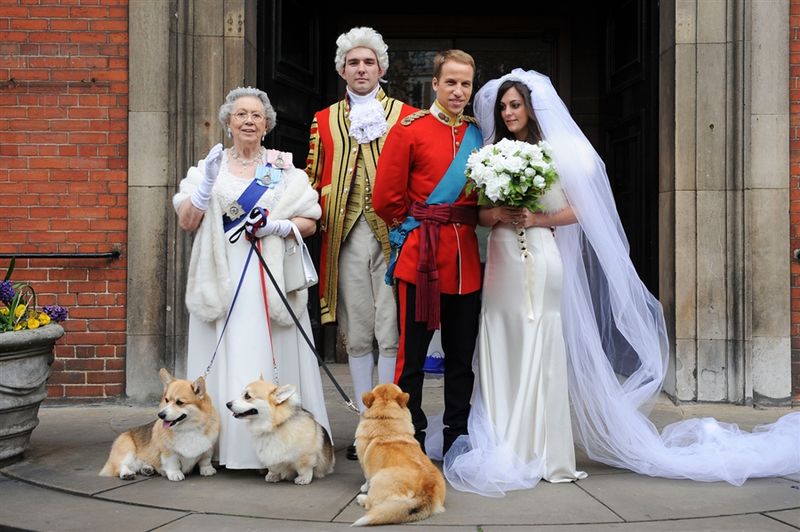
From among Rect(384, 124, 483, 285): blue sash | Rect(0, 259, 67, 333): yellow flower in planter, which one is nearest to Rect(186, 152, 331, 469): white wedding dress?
Rect(384, 124, 483, 285): blue sash

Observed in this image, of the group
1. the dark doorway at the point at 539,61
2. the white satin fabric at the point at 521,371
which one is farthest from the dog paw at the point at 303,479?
the dark doorway at the point at 539,61

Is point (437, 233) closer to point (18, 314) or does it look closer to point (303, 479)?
point (303, 479)

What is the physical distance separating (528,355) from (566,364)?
0.29 metres

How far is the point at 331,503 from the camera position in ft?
14.5

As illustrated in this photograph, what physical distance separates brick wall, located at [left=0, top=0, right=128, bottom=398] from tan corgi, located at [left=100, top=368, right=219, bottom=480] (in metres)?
2.04

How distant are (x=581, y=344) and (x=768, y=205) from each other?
97.3 inches

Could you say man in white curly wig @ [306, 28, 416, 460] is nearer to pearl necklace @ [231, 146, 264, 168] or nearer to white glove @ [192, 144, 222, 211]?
pearl necklace @ [231, 146, 264, 168]

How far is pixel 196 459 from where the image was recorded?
16.1 ft

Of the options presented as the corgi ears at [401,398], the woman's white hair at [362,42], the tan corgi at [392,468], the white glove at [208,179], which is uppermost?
the woman's white hair at [362,42]

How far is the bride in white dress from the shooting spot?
489 cm

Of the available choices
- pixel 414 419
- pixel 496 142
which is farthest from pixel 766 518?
pixel 496 142

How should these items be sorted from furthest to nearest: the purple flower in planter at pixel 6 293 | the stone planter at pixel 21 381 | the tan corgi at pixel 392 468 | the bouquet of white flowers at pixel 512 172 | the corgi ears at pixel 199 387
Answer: the purple flower in planter at pixel 6 293
the stone planter at pixel 21 381
the corgi ears at pixel 199 387
the bouquet of white flowers at pixel 512 172
the tan corgi at pixel 392 468

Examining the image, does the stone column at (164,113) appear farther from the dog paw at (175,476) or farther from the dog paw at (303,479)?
the dog paw at (303,479)

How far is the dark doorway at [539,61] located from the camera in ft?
24.1
